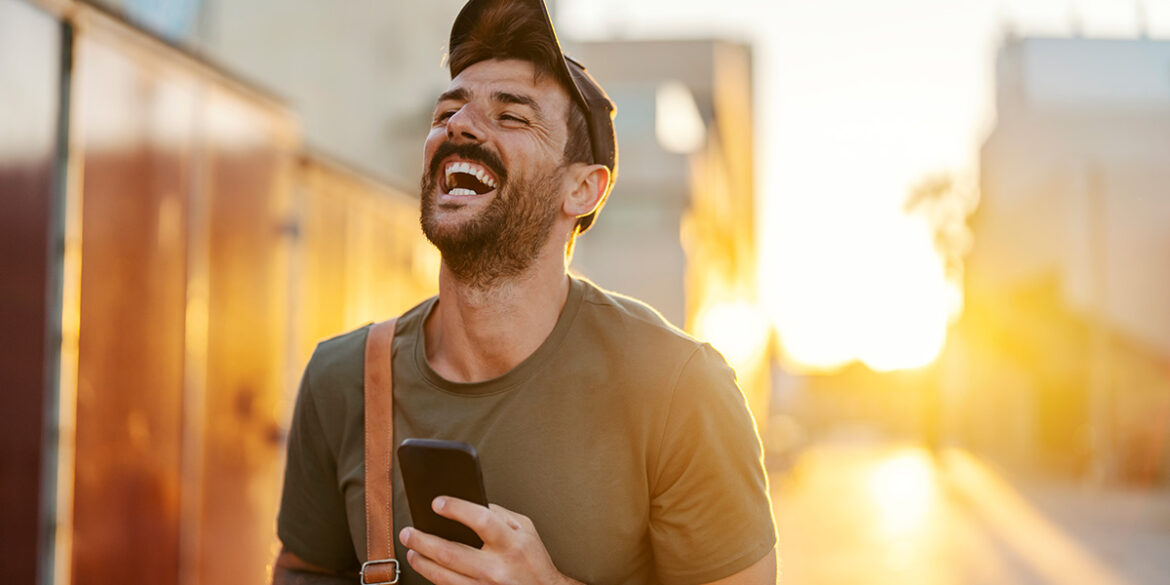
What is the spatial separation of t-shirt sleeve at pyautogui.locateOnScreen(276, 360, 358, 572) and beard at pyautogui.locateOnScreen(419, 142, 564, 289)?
476 millimetres

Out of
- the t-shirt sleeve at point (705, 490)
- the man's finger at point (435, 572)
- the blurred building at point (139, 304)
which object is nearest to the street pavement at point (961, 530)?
the blurred building at point (139, 304)

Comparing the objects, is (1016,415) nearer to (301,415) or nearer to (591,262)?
(591,262)

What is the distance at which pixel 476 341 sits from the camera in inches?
93.2

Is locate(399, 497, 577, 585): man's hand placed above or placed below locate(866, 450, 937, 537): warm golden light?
above

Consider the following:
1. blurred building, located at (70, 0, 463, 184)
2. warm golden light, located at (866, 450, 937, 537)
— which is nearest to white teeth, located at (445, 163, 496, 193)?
blurred building, located at (70, 0, 463, 184)

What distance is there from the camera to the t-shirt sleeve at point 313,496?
2.49m

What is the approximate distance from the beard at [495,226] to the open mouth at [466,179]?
15mm

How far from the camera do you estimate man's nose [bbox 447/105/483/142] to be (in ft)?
7.52

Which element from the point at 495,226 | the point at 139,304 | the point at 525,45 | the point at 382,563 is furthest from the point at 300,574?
the point at 139,304

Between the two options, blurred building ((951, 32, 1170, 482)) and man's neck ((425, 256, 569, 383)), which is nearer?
man's neck ((425, 256, 569, 383))

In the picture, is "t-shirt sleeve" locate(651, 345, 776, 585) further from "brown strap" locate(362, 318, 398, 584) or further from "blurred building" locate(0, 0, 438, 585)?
"blurred building" locate(0, 0, 438, 585)

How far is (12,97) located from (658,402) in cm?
248

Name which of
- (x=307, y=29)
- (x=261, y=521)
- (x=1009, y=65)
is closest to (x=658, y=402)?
(x=261, y=521)

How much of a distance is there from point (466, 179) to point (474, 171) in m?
0.05
